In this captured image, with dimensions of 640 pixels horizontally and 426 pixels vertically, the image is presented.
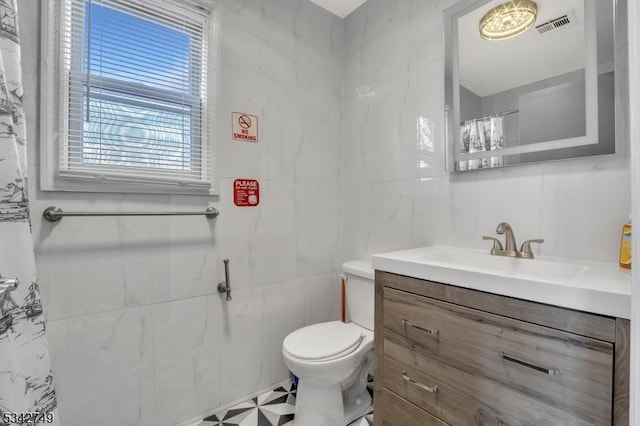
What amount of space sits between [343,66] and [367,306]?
1.72 meters

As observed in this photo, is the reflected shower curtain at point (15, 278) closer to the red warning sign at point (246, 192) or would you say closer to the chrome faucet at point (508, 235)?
the red warning sign at point (246, 192)

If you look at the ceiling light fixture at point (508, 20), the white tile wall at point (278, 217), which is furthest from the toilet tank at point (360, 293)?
the ceiling light fixture at point (508, 20)

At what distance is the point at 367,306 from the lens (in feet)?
5.78

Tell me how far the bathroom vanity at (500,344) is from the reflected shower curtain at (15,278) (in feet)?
3.84

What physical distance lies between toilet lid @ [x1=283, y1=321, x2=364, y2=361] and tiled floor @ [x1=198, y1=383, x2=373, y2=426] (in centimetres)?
45

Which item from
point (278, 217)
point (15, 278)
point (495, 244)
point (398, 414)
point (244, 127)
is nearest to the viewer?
point (15, 278)

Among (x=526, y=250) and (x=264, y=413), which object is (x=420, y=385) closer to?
(x=526, y=250)

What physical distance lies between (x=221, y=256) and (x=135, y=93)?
91 centimetres

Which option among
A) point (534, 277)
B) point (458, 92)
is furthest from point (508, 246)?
point (458, 92)

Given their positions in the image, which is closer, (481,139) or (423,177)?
(481,139)

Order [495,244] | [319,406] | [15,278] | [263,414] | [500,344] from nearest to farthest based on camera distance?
[15,278]
[500,344]
[495,244]
[319,406]
[263,414]

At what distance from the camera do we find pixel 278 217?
6.37 ft

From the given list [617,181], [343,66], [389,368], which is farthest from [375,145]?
[389,368]

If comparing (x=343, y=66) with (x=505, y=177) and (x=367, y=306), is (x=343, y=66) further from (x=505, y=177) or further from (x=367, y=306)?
(x=367, y=306)
